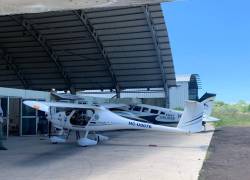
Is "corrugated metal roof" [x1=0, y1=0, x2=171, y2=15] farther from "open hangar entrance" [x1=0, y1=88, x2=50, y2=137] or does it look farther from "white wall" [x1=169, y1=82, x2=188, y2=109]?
"white wall" [x1=169, y1=82, x2=188, y2=109]

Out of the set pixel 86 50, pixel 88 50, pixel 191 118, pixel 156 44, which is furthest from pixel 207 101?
pixel 191 118

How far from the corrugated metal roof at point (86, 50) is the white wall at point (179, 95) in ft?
43.6

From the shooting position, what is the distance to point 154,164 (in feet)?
39.4

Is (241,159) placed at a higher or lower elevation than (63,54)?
lower

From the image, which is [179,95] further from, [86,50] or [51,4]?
[51,4]

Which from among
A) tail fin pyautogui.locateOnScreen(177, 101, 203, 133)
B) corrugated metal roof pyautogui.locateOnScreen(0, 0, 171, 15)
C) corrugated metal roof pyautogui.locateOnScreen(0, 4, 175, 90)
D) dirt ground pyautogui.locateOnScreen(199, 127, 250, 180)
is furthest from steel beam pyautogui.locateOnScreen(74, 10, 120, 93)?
corrugated metal roof pyautogui.locateOnScreen(0, 0, 171, 15)

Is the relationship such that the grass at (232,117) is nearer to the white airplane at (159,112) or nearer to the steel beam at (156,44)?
the steel beam at (156,44)

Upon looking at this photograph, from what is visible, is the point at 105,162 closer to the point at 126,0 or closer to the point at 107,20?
the point at 126,0

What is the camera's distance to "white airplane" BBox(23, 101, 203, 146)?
1786 cm

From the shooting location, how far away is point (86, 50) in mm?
33875

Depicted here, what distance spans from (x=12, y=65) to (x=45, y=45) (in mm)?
5209

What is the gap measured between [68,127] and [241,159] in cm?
832

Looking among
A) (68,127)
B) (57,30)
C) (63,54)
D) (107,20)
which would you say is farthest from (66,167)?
(63,54)

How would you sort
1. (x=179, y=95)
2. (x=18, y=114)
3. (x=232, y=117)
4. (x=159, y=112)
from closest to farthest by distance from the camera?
1. (x=18, y=114)
2. (x=159, y=112)
3. (x=232, y=117)
4. (x=179, y=95)
